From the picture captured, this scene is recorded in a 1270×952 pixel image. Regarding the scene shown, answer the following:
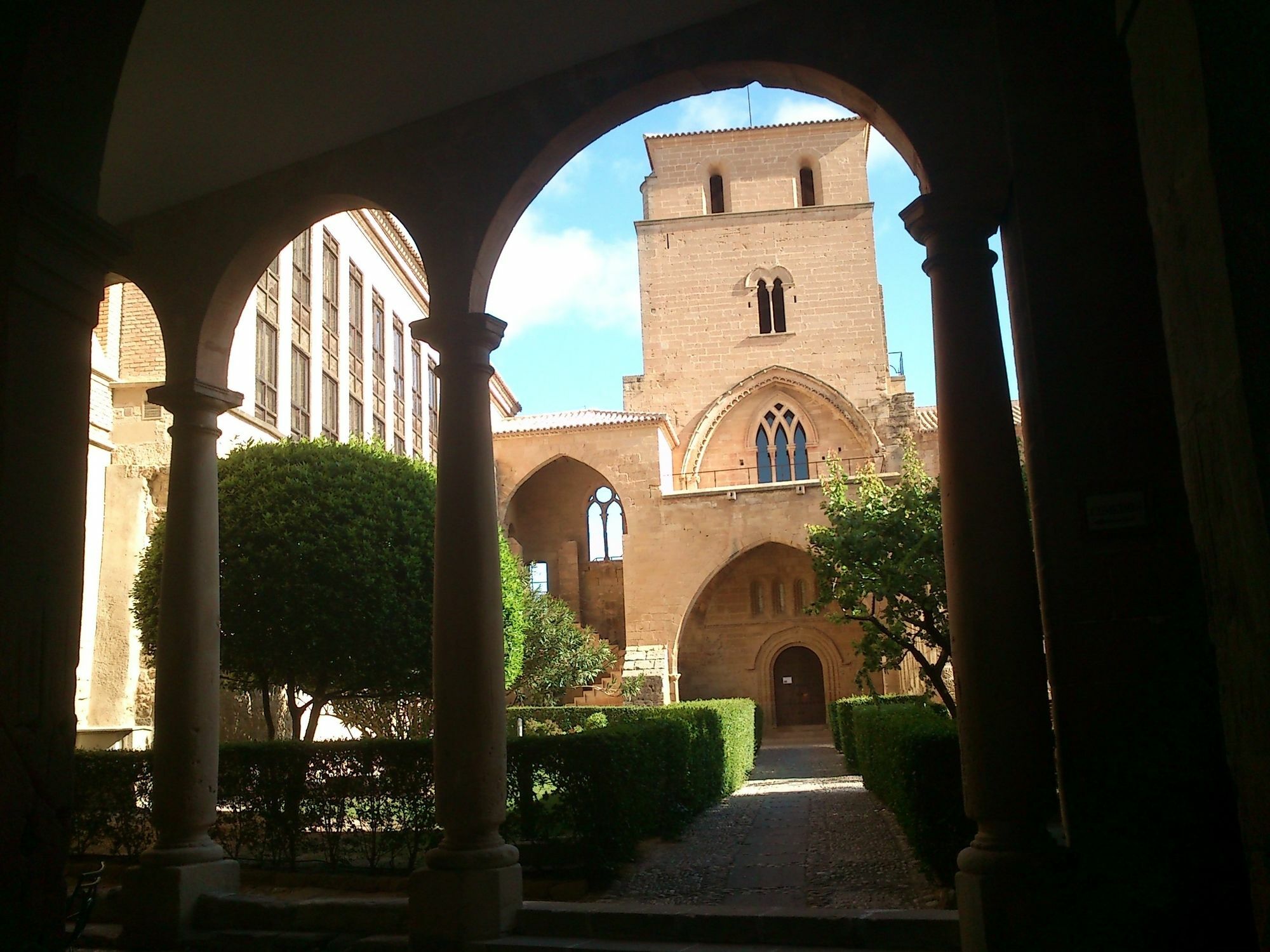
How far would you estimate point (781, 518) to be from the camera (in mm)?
25547

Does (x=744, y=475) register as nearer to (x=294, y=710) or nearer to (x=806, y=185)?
(x=806, y=185)

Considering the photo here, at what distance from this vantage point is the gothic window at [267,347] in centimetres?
1777

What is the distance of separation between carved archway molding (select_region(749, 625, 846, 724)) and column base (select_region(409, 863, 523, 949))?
23.6 m

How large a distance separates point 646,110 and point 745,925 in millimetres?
4483

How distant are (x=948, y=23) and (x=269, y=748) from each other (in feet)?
21.5

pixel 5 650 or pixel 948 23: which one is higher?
pixel 948 23

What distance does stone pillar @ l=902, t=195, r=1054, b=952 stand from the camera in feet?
13.6

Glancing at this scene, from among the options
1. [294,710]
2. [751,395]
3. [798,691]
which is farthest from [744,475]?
[294,710]

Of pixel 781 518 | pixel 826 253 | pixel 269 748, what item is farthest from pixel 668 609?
pixel 269 748

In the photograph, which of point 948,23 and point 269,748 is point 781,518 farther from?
point 948,23

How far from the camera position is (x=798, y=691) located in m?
28.5

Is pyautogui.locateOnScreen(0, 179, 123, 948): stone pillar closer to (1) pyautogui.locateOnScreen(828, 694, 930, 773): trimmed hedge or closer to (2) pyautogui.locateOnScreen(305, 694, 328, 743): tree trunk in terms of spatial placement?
(2) pyautogui.locateOnScreen(305, 694, 328, 743): tree trunk

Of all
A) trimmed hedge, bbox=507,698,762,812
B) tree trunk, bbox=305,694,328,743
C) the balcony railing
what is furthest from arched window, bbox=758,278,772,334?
tree trunk, bbox=305,694,328,743

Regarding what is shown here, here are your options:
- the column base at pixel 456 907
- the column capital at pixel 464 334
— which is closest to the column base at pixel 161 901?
the column base at pixel 456 907
